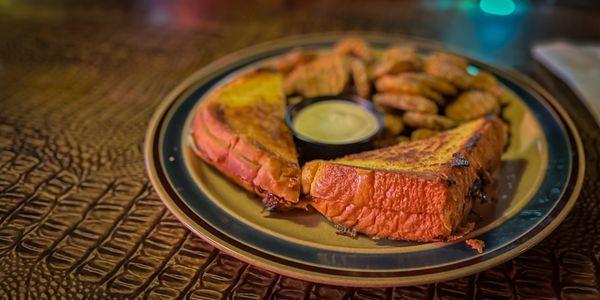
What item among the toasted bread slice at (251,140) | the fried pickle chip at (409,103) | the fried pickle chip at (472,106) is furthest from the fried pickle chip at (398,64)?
the toasted bread slice at (251,140)

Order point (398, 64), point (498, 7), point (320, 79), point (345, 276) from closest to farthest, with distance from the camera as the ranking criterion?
point (345, 276), point (398, 64), point (320, 79), point (498, 7)

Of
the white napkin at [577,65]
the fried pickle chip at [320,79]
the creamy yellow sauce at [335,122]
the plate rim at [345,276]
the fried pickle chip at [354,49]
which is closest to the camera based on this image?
the plate rim at [345,276]

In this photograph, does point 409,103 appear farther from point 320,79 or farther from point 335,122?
point 320,79

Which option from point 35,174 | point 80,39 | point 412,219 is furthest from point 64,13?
point 412,219

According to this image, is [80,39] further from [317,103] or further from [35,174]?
[317,103]

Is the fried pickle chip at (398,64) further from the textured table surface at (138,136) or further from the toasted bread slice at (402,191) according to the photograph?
the textured table surface at (138,136)

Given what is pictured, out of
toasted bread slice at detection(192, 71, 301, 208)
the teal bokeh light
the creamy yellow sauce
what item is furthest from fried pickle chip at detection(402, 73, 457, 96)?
the teal bokeh light

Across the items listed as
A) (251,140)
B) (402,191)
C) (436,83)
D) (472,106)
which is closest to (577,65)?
(472,106)
